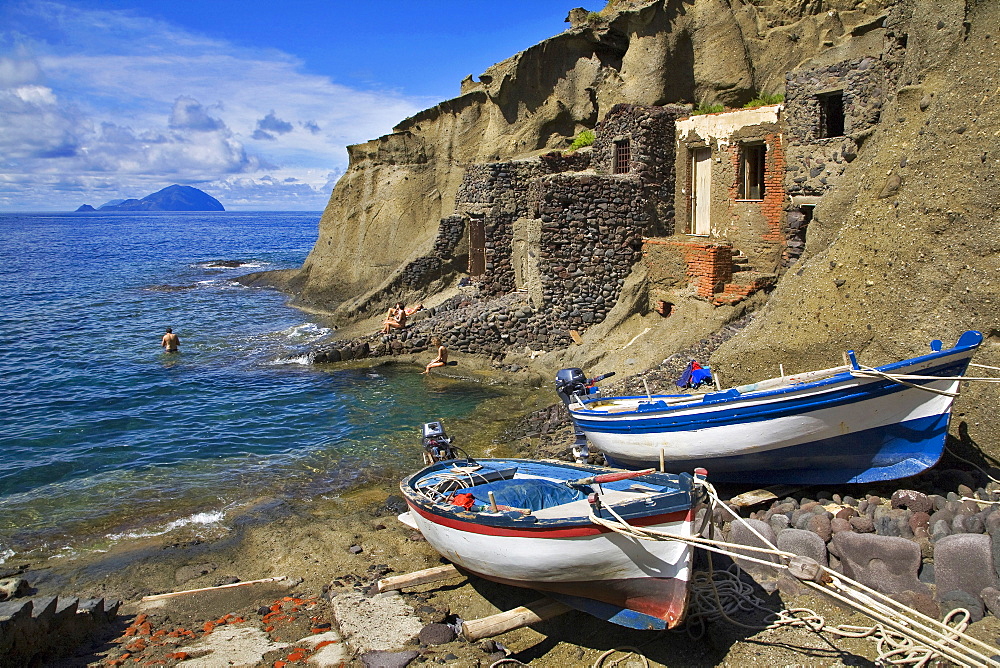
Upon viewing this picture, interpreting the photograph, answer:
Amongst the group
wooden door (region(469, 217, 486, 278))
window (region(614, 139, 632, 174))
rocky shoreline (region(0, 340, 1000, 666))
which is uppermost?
window (region(614, 139, 632, 174))

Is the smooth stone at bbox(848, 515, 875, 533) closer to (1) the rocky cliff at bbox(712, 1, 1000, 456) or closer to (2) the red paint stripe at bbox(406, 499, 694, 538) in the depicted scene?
(1) the rocky cliff at bbox(712, 1, 1000, 456)

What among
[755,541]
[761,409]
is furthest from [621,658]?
[761,409]

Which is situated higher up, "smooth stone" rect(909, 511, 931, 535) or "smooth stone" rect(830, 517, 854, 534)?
"smooth stone" rect(909, 511, 931, 535)

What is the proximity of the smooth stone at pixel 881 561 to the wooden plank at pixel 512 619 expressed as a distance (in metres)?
2.85

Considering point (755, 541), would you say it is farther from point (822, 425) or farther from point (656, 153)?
point (656, 153)

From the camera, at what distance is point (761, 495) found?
9.09m

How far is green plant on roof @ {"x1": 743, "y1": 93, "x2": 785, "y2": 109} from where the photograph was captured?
58.3 ft

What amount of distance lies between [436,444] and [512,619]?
3873 millimetres

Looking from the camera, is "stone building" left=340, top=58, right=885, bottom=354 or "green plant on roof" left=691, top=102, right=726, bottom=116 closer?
"stone building" left=340, top=58, right=885, bottom=354

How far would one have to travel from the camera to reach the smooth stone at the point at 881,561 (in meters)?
7.01

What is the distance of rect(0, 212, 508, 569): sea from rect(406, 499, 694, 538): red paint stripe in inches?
198

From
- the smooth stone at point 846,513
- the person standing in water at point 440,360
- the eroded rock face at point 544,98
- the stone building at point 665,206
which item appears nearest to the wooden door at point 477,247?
the stone building at point 665,206

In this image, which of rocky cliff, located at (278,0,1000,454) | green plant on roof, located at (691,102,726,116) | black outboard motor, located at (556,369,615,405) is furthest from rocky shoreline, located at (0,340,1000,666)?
green plant on roof, located at (691,102,726,116)

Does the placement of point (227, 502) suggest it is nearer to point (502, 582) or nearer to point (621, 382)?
point (502, 582)
